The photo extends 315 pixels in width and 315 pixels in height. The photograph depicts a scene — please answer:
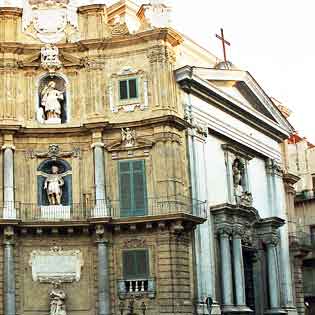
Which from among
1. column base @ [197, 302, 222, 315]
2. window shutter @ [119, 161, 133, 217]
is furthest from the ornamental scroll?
column base @ [197, 302, 222, 315]

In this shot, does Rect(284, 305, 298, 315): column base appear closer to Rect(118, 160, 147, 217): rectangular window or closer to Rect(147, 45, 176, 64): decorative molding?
Rect(118, 160, 147, 217): rectangular window

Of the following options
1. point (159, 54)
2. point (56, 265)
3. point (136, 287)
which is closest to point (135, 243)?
point (136, 287)

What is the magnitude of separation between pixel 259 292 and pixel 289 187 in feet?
27.8

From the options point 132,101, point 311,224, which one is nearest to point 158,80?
point 132,101

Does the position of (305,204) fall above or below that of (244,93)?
below

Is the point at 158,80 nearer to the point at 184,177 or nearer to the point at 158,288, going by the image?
the point at 184,177

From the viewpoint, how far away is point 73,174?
32844 millimetres

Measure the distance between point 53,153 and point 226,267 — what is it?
29.0 feet

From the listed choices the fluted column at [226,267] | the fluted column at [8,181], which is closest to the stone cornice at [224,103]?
the fluted column at [226,267]

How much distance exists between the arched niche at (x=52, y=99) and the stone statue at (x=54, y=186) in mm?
2233

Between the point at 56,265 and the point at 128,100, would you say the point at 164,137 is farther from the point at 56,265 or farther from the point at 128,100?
the point at 56,265

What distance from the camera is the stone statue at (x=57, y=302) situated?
3092 cm

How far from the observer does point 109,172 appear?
32.8 meters

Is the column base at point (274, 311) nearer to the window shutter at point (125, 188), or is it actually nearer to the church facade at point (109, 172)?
the church facade at point (109, 172)
